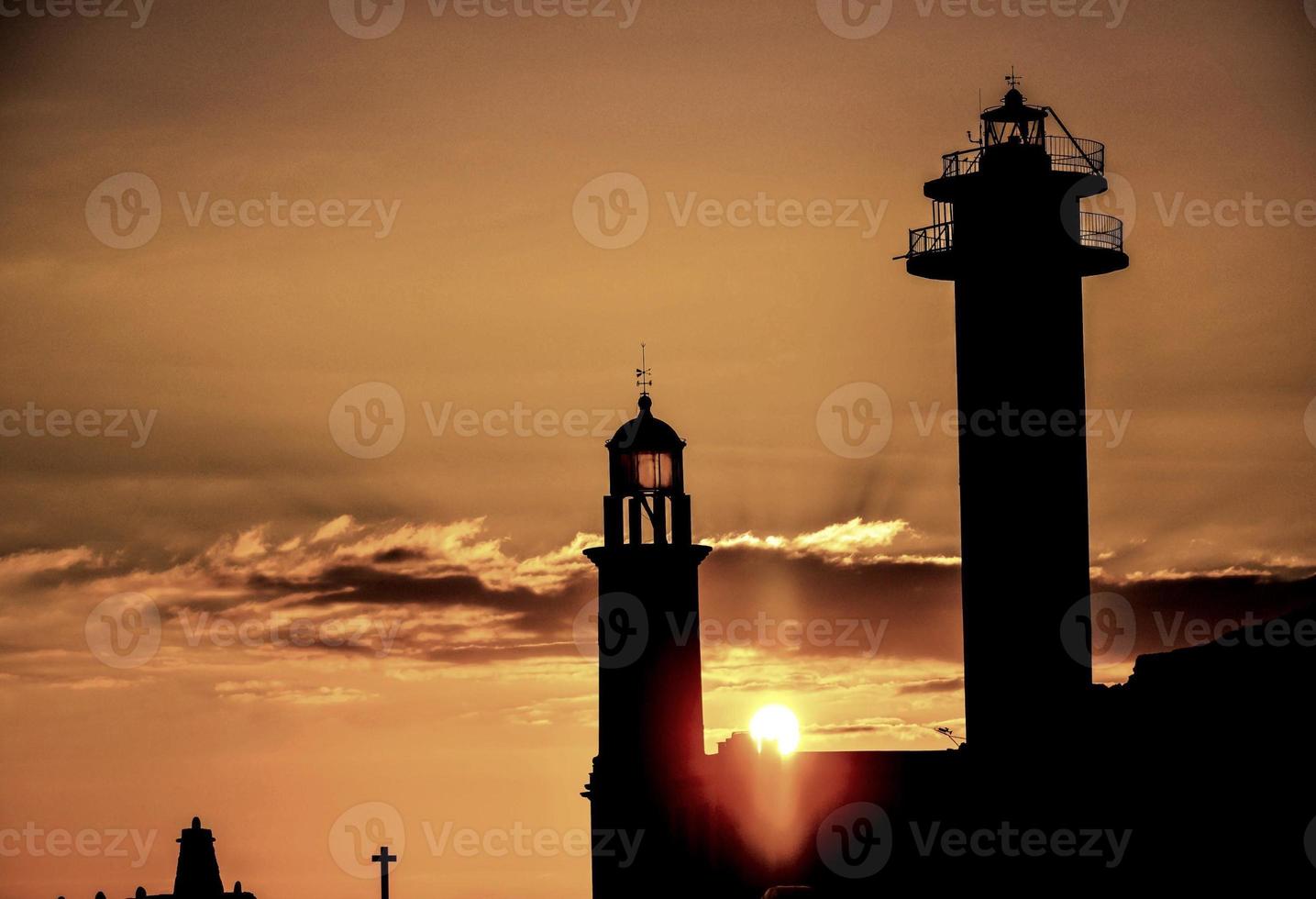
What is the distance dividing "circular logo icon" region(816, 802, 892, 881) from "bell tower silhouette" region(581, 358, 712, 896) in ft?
11.3

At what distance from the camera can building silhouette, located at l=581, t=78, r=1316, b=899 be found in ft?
217

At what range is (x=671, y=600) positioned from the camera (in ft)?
239

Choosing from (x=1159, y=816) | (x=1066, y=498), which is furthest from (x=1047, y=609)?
(x=1159, y=816)

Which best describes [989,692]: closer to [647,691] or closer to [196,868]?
[647,691]

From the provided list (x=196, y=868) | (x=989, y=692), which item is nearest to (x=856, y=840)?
(x=989, y=692)

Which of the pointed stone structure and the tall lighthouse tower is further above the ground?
the tall lighthouse tower

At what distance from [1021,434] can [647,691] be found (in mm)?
10330

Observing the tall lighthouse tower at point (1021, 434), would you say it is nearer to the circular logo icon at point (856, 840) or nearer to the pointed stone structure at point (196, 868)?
the circular logo icon at point (856, 840)

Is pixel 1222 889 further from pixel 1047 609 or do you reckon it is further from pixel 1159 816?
pixel 1047 609

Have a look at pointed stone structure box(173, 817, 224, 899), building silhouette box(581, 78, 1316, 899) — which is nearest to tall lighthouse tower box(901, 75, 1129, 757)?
building silhouette box(581, 78, 1316, 899)

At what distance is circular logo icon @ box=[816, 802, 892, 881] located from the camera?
68750mm

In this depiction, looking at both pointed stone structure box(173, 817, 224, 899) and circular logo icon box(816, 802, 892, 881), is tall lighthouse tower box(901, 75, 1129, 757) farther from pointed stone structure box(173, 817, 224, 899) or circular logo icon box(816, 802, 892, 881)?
pointed stone structure box(173, 817, 224, 899)

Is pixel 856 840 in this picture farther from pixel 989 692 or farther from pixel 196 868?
pixel 196 868

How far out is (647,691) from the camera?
7250cm
